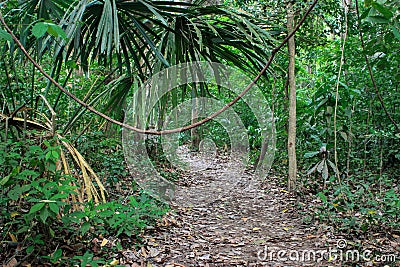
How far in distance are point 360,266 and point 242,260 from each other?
80 cm

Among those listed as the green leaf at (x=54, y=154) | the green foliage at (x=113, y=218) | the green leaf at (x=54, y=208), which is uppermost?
the green leaf at (x=54, y=154)

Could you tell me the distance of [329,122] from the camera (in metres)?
4.14

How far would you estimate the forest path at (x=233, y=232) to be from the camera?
272 cm

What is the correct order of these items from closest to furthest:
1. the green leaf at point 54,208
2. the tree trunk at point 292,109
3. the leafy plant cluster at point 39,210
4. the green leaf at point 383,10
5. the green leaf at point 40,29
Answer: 1. the green leaf at point 40,29
2. the green leaf at point 383,10
3. the green leaf at point 54,208
4. the leafy plant cluster at point 39,210
5. the tree trunk at point 292,109

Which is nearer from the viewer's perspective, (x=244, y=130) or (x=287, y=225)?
(x=287, y=225)

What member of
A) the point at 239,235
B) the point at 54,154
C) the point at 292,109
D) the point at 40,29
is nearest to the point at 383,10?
the point at 40,29

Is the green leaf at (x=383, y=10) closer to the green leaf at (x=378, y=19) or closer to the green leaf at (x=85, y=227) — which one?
the green leaf at (x=378, y=19)

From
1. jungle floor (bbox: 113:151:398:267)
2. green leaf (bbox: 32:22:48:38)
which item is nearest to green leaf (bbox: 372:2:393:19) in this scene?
green leaf (bbox: 32:22:48:38)

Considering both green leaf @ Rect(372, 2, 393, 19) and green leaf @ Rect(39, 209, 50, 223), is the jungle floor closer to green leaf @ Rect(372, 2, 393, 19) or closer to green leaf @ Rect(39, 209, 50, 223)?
green leaf @ Rect(39, 209, 50, 223)

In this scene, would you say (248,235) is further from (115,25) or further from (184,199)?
(115,25)

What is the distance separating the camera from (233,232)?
134 inches

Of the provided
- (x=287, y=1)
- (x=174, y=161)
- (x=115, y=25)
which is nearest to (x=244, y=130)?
(x=174, y=161)

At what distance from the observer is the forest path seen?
2719 millimetres

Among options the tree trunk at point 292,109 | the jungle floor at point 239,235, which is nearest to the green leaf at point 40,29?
the jungle floor at point 239,235
